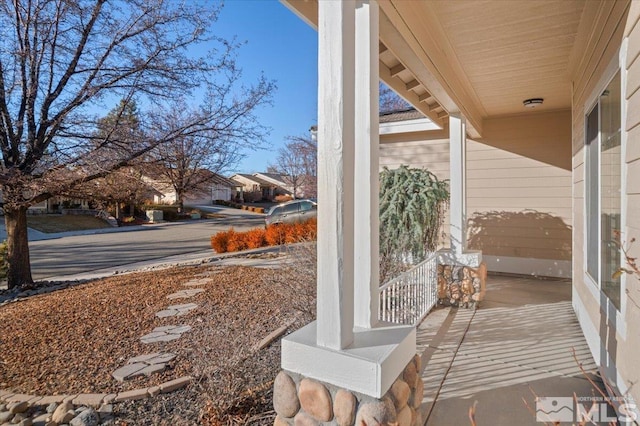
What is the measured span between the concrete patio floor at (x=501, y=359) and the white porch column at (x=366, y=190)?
0.80 meters

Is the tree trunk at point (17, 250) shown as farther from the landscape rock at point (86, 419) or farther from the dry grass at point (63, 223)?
the dry grass at point (63, 223)

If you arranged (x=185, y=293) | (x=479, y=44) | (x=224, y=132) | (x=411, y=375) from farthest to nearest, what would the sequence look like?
(x=224, y=132)
(x=185, y=293)
(x=479, y=44)
(x=411, y=375)

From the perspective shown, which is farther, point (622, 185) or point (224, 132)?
point (224, 132)

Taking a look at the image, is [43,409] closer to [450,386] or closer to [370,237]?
A: [370,237]

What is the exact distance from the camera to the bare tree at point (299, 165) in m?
22.3

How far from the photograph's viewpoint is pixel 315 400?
159 centimetres

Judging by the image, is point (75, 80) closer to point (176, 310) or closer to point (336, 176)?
point (176, 310)

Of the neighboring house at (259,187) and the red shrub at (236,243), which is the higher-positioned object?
the neighboring house at (259,187)

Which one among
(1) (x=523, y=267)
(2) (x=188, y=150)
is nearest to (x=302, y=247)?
(1) (x=523, y=267)

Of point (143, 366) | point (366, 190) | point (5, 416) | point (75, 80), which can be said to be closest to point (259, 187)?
point (75, 80)

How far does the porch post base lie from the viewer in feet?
4.83

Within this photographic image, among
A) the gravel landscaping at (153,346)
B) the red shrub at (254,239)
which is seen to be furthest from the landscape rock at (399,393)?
the red shrub at (254,239)

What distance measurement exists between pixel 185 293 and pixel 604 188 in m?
4.91

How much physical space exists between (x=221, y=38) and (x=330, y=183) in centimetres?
600
